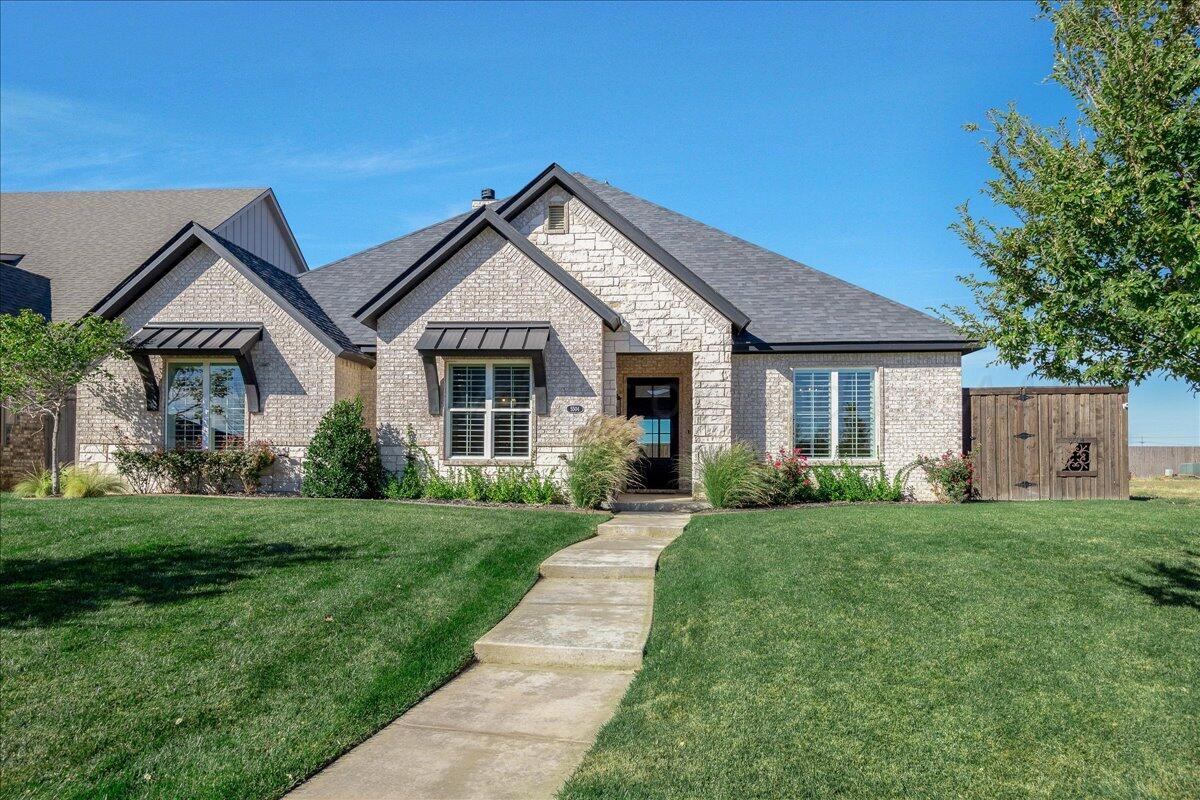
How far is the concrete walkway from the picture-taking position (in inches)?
170

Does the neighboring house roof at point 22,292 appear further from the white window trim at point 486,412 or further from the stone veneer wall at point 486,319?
the white window trim at point 486,412

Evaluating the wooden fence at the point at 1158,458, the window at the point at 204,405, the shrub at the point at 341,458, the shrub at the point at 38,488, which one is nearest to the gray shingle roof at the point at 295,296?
the shrub at the point at 341,458

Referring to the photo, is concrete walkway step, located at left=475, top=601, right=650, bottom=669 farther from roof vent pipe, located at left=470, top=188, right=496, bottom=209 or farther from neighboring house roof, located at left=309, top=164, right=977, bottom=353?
roof vent pipe, located at left=470, top=188, right=496, bottom=209

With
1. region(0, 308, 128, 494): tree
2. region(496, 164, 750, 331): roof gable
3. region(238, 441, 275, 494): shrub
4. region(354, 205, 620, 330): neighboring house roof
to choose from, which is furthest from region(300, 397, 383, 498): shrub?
region(496, 164, 750, 331): roof gable

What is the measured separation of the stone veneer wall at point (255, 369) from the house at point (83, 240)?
97.2 inches

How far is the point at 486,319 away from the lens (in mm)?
14906

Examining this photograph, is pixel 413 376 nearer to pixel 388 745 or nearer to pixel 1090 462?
pixel 388 745

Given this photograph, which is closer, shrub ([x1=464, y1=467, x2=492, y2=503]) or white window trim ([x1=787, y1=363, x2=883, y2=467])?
shrub ([x1=464, y1=467, x2=492, y2=503])

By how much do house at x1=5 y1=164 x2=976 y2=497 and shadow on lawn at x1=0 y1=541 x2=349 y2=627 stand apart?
602cm

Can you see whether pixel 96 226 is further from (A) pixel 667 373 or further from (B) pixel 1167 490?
(B) pixel 1167 490

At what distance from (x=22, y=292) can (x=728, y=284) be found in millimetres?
16307

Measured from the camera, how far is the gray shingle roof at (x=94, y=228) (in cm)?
2050

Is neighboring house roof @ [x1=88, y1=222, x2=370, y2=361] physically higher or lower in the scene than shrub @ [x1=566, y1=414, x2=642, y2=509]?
higher

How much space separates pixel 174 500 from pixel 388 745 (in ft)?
32.9
